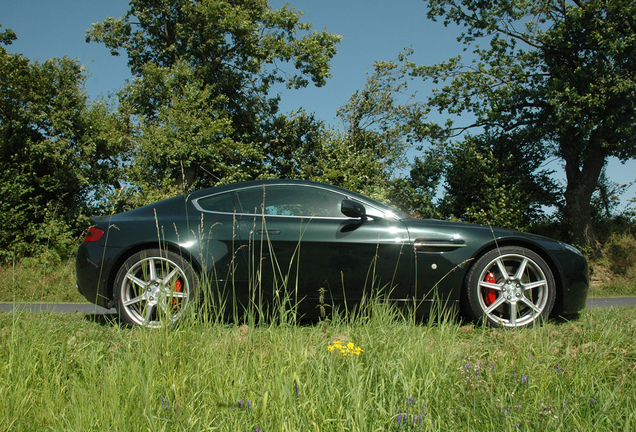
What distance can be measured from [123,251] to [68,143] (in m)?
13.7

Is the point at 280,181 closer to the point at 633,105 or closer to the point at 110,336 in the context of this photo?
the point at 110,336

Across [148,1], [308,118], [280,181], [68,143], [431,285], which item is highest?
[148,1]

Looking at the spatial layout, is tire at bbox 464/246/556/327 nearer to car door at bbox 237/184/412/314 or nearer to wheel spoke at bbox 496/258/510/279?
wheel spoke at bbox 496/258/510/279

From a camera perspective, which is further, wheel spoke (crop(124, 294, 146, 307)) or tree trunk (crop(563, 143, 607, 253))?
tree trunk (crop(563, 143, 607, 253))

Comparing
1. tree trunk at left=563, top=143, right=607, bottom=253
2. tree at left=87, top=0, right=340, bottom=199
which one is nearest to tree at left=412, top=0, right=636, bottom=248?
tree trunk at left=563, top=143, right=607, bottom=253

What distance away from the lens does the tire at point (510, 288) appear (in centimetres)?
438

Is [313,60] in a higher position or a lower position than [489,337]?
higher

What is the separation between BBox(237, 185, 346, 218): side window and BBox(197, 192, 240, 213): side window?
0.24ft

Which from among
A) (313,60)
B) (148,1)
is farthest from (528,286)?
(148,1)

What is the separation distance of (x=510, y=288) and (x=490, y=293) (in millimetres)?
186

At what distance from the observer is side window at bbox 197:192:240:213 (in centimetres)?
471

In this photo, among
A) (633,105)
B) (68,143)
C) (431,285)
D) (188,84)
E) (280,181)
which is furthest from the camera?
(188,84)

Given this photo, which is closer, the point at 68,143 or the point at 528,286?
the point at 528,286

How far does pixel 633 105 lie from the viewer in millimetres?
13320
